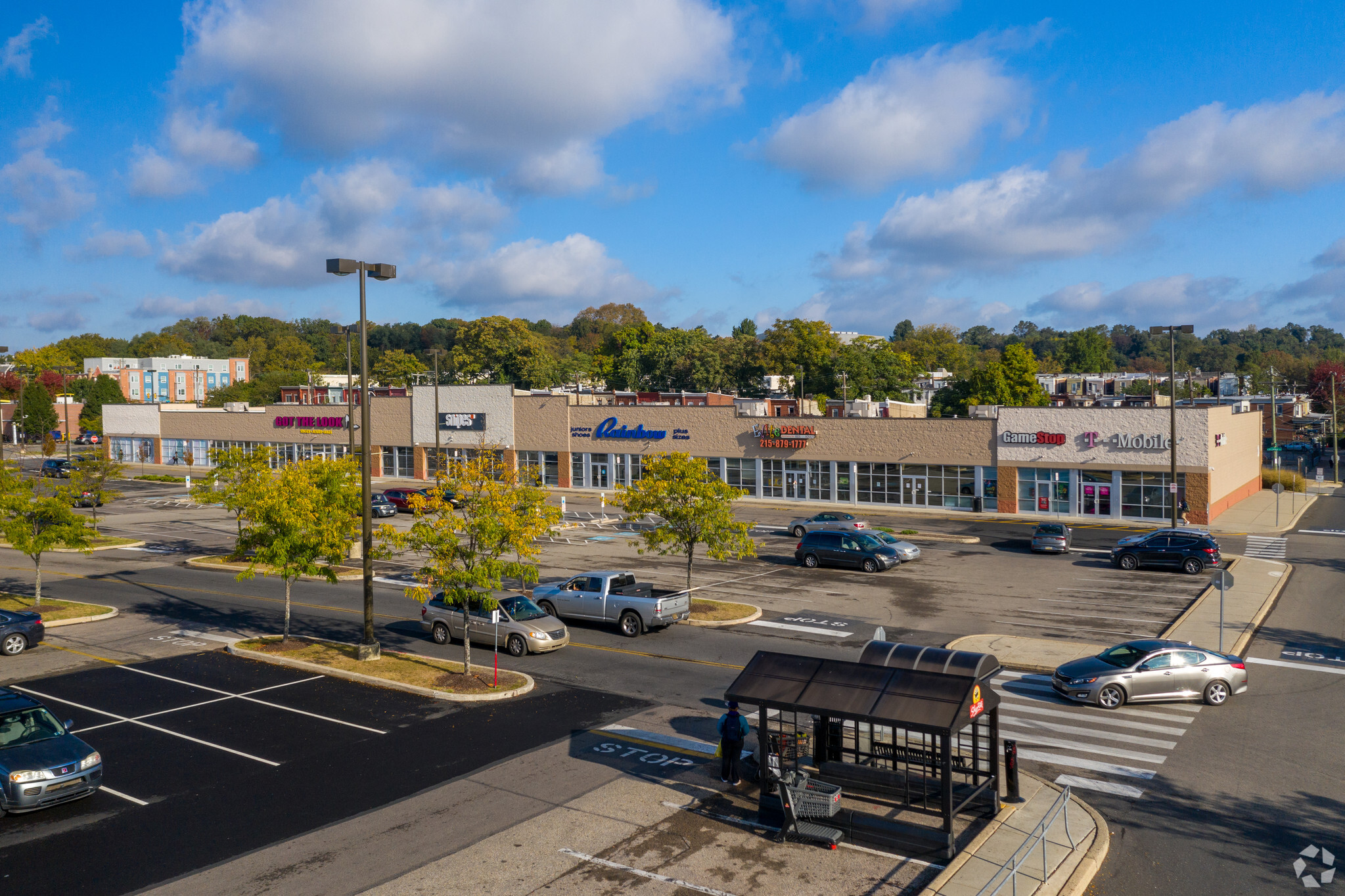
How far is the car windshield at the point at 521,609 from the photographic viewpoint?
25312 mm

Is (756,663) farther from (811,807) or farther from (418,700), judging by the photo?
(418,700)

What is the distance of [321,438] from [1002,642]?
72838 millimetres

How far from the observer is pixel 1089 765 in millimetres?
16406

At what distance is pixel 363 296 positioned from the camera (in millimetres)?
23125

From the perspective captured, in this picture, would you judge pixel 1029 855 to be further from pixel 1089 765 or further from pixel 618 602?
pixel 618 602

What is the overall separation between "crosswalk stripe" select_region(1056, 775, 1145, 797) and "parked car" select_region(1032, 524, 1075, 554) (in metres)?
28.7

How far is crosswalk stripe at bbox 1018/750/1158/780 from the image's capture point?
625 inches

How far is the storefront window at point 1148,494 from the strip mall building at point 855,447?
0.08m

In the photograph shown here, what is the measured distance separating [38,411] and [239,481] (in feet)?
390

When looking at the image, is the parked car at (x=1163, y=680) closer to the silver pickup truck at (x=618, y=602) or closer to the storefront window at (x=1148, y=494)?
the silver pickup truck at (x=618, y=602)

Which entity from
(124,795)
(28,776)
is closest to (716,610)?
(124,795)

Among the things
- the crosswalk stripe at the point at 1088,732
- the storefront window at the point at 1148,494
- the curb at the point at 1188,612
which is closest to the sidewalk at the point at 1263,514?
the storefront window at the point at 1148,494

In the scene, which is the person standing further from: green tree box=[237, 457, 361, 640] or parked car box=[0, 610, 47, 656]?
parked car box=[0, 610, 47, 656]

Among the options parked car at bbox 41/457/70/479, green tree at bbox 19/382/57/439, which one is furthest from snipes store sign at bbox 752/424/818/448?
green tree at bbox 19/382/57/439
